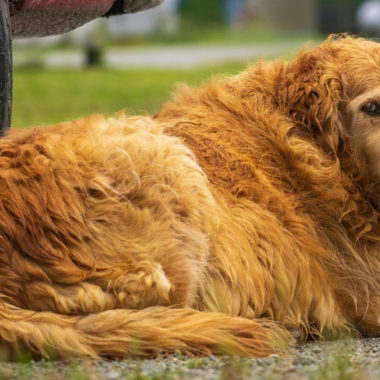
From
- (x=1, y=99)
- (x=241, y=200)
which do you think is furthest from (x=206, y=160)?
(x=1, y=99)

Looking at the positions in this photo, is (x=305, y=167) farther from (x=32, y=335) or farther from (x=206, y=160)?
(x=32, y=335)

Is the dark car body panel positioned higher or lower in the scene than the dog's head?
higher

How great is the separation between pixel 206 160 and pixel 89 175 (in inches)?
27.7

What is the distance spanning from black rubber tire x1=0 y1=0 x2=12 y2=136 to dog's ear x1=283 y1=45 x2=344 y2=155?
143 centimetres

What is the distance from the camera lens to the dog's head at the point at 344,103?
16.1 feet

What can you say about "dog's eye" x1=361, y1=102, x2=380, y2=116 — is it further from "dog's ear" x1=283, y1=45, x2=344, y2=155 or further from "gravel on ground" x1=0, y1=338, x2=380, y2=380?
"gravel on ground" x1=0, y1=338, x2=380, y2=380

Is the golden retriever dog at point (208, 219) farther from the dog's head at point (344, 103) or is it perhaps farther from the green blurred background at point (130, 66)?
the green blurred background at point (130, 66)

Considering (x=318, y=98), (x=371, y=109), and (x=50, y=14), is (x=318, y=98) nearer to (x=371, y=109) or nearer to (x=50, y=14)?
(x=371, y=109)

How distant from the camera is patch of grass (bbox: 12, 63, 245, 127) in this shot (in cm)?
1274

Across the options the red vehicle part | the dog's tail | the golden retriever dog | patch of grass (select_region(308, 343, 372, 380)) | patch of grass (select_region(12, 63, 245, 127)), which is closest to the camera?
patch of grass (select_region(308, 343, 372, 380))

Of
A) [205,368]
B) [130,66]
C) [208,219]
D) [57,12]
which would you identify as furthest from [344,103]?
[130,66]

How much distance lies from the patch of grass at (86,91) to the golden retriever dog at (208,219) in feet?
21.1

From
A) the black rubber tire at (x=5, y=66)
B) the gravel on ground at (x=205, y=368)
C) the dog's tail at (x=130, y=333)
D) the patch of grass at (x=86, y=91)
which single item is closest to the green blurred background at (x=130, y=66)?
the patch of grass at (x=86, y=91)

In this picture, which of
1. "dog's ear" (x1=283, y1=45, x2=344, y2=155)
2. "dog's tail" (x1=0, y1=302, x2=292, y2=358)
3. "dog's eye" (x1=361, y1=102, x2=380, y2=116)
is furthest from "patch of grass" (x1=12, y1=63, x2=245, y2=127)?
"dog's tail" (x1=0, y1=302, x2=292, y2=358)
